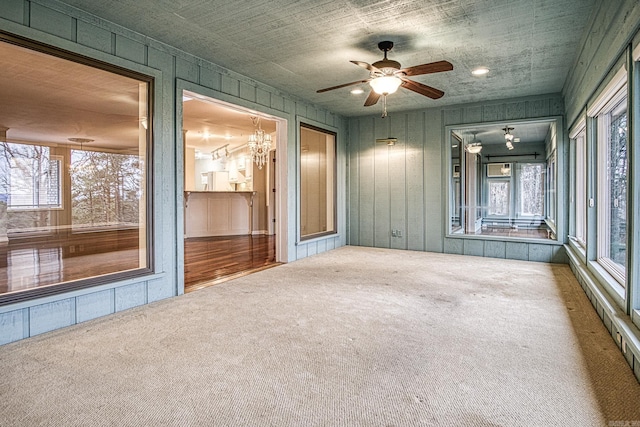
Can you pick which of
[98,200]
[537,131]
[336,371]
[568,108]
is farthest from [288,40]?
[537,131]

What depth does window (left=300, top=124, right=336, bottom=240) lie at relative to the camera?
269 inches

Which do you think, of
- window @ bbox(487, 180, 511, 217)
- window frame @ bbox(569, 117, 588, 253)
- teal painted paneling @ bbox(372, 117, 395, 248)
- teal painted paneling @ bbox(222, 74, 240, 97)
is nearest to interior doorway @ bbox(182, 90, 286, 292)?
teal painted paneling @ bbox(222, 74, 240, 97)

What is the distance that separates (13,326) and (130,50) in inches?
99.9

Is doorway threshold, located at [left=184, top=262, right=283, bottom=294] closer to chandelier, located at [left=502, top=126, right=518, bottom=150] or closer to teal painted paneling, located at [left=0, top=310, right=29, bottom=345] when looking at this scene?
teal painted paneling, located at [left=0, top=310, right=29, bottom=345]

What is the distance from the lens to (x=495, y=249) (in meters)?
6.15

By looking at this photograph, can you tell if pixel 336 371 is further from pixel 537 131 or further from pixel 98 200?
pixel 537 131

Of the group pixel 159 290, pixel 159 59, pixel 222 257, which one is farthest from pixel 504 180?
pixel 159 290

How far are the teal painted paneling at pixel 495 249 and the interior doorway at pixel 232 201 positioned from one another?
11.6 feet

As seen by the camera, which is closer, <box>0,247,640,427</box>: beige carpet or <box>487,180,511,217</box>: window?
<box>0,247,640,427</box>: beige carpet

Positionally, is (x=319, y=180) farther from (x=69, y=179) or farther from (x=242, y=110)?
(x=69, y=179)

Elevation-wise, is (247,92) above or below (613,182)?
above

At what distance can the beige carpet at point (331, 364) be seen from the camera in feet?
5.82

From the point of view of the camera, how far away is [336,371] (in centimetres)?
220

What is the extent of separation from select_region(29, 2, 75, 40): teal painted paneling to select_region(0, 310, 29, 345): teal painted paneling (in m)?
2.17
